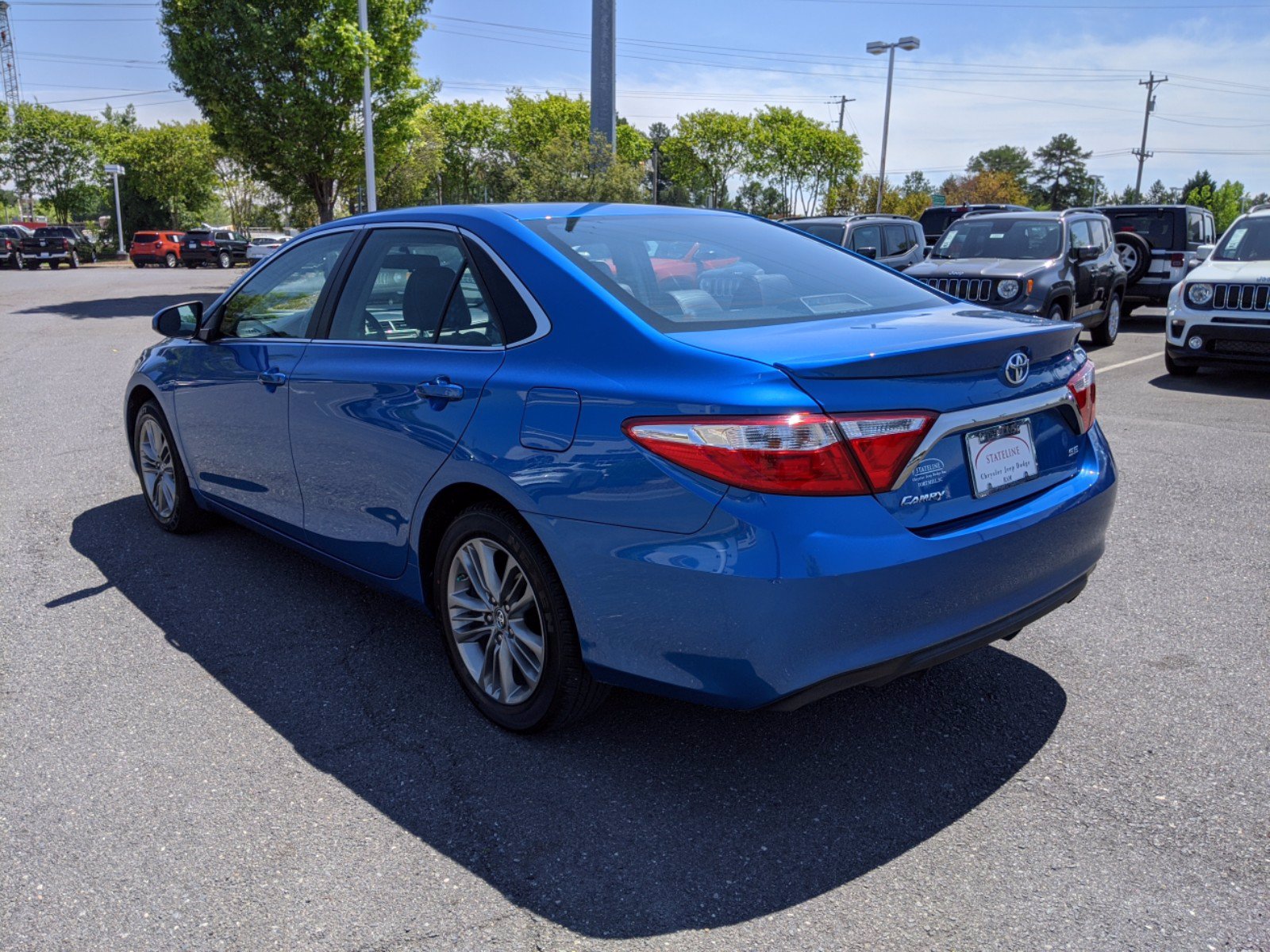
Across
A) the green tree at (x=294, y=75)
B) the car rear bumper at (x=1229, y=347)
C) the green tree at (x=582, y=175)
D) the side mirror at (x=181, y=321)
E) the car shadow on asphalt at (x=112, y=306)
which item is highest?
the green tree at (x=294, y=75)

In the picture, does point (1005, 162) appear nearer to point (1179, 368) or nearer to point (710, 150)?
point (710, 150)

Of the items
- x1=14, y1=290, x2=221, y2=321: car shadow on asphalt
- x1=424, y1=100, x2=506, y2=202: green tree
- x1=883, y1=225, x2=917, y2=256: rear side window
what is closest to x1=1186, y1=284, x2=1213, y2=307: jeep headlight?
x1=883, y1=225, x2=917, y2=256: rear side window

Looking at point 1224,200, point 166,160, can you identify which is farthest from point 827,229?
point 1224,200

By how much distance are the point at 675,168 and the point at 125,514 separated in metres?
72.0

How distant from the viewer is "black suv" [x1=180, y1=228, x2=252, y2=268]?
1905 inches

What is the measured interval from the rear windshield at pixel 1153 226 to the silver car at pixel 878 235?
12.4 ft

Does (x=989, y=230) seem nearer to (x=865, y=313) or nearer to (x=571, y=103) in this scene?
(x=865, y=313)

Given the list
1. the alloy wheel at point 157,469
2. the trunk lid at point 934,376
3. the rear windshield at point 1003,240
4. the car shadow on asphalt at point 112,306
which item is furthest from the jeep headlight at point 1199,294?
the car shadow on asphalt at point 112,306

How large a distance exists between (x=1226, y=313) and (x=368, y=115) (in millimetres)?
18879

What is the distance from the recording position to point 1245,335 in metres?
10.3

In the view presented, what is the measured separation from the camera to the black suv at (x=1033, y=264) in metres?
11.8

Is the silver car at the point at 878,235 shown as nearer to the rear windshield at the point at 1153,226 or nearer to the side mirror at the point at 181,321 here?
the rear windshield at the point at 1153,226

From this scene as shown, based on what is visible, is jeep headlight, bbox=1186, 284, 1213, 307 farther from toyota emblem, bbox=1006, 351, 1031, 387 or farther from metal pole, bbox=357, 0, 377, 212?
metal pole, bbox=357, 0, 377, 212

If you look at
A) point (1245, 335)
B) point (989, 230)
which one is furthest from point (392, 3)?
point (1245, 335)
